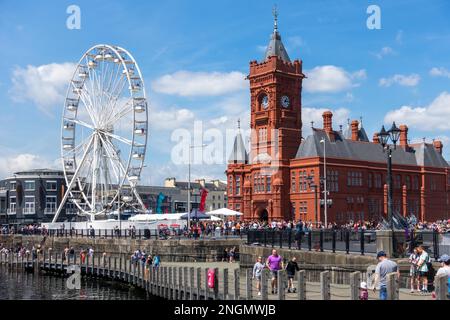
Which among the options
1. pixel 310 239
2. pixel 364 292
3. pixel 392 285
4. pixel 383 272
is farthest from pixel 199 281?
pixel 392 285

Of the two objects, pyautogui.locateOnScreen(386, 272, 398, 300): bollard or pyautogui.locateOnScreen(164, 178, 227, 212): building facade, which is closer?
pyautogui.locateOnScreen(386, 272, 398, 300): bollard

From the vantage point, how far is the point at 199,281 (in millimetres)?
28469

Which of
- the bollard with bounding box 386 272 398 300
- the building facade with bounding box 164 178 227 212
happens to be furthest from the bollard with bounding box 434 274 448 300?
the building facade with bounding box 164 178 227 212

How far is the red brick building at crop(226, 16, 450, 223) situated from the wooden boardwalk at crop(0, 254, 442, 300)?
3220 cm

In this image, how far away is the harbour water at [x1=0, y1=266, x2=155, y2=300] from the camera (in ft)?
137

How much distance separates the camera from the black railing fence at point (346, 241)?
27016mm

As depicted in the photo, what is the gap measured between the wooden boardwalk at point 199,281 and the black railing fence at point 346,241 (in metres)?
3.02

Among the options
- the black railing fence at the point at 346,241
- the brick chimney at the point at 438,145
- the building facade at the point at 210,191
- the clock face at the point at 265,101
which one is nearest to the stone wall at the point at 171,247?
the black railing fence at the point at 346,241

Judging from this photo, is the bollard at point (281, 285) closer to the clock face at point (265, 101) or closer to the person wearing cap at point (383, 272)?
the person wearing cap at point (383, 272)

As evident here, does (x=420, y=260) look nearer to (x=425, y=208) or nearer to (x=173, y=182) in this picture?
(x=425, y=208)

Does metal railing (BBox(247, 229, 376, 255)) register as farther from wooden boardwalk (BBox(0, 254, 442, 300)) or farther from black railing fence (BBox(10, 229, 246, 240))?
black railing fence (BBox(10, 229, 246, 240))

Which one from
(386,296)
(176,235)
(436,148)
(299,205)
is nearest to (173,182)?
(436,148)

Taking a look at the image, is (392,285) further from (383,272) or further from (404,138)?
(404,138)
